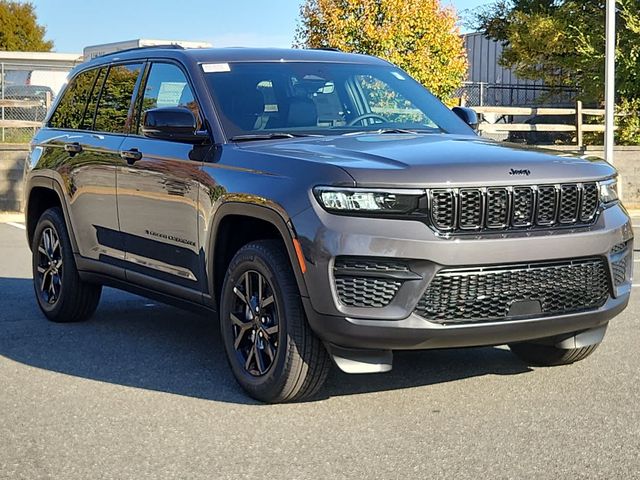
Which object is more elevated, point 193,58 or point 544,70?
point 193,58

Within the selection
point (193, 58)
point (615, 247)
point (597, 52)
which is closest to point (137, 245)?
point (193, 58)

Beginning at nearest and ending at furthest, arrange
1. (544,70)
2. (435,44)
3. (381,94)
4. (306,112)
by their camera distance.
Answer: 1. (306,112)
2. (381,94)
3. (435,44)
4. (544,70)

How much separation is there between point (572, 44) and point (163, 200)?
65.2 feet

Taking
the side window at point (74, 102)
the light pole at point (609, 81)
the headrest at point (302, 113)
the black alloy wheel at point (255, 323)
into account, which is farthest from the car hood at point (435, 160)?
the light pole at point (609, 81)

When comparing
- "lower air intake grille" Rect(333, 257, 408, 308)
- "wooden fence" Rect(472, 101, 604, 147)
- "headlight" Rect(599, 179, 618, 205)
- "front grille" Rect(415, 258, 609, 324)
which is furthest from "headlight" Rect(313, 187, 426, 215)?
"wooden fence" Rect(472, 101, 604, 147)

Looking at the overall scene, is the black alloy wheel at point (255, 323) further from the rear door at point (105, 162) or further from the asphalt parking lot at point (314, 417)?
the rear door at point (105, 162)

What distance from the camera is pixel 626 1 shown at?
23.0m

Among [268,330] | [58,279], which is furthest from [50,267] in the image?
[268,330]

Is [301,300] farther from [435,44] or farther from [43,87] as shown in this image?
[43,87]

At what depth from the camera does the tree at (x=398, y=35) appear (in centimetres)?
2406

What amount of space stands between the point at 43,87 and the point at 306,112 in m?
24.3

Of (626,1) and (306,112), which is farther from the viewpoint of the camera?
(626,1)

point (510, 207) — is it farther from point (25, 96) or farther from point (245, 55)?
point (25, 96)

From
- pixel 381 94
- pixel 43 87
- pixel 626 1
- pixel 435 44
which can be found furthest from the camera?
pixel 43 87
